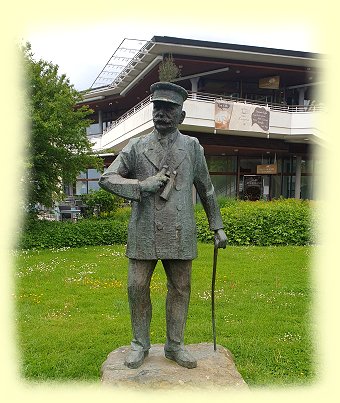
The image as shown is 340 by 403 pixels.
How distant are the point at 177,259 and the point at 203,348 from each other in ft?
3.90

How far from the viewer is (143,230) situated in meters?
3.31

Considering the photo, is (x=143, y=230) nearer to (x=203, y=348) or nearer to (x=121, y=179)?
(x=121, y=179)

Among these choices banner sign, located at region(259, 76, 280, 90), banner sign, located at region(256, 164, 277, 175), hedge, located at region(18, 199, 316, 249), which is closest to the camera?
hedge, located at region(18, 199, 316, 249)

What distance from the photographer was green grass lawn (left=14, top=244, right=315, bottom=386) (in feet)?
14.4

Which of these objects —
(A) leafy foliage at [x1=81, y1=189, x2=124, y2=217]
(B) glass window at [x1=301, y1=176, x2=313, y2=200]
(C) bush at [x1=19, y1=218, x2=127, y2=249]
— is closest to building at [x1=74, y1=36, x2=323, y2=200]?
(B) glass window at [x1=301, y1=176, x2=313, y2=200]

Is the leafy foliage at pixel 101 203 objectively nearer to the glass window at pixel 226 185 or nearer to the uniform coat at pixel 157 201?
the glass window at pixel 226 185

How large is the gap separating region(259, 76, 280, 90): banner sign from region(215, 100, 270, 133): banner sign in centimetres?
292

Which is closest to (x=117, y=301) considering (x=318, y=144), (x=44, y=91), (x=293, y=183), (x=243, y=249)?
(x=243, y=249)

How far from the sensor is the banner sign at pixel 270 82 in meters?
19.5

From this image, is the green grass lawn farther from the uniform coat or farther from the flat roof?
the flat roof

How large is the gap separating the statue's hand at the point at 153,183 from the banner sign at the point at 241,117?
44.7 ft

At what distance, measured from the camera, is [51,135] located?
11.3 metres

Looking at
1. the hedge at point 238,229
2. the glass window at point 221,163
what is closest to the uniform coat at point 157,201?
the hedge at point 238,229

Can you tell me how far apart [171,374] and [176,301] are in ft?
1.97
